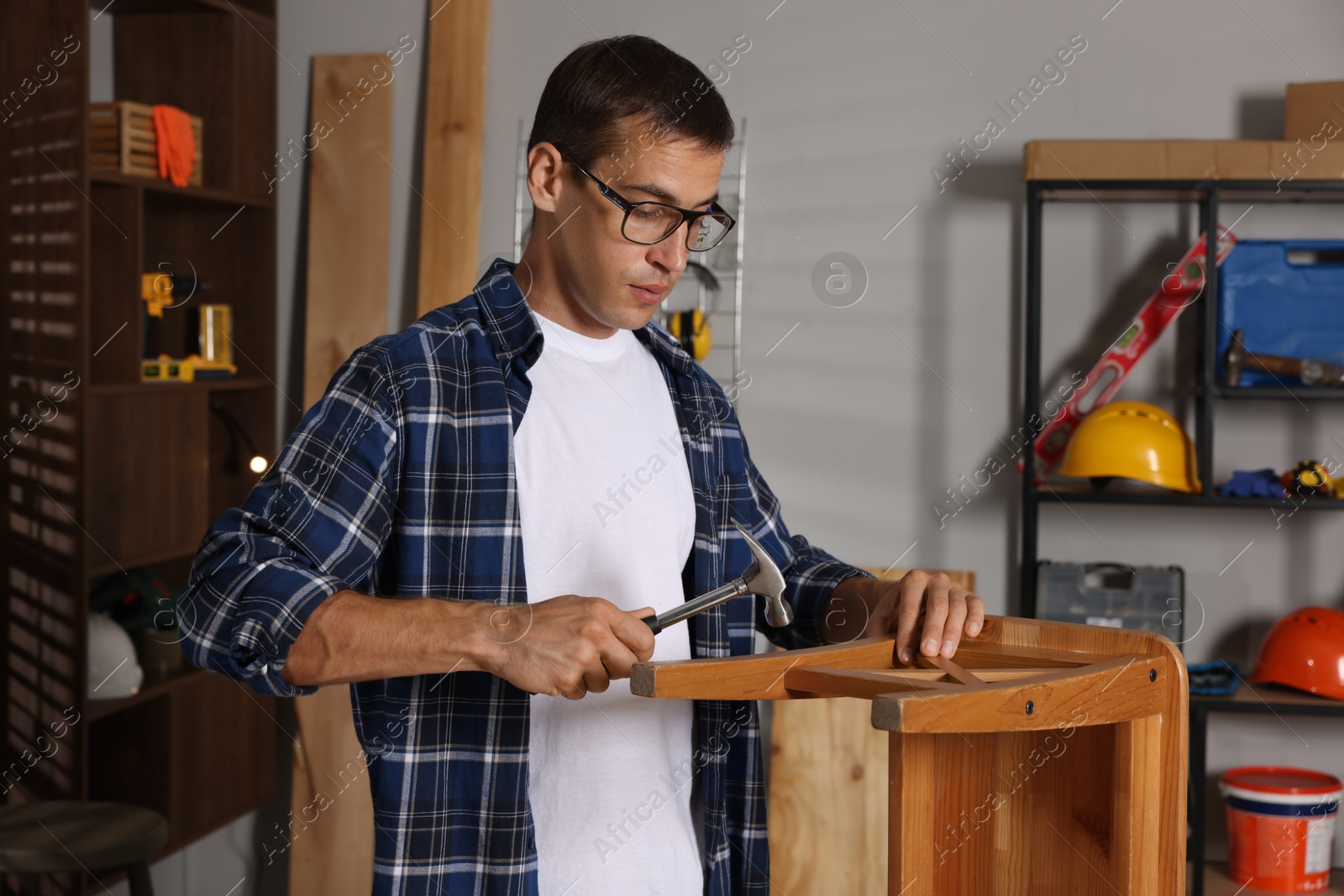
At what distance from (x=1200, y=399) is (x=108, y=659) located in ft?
8.49

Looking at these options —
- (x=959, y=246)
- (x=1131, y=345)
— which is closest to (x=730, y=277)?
(x=959, y=246)

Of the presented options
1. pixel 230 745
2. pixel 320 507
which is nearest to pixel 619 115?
pixel 320 507

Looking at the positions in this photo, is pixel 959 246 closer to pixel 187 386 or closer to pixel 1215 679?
pixel 1215 679

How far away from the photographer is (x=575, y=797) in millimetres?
1323

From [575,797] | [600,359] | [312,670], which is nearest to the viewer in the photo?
[312,670]

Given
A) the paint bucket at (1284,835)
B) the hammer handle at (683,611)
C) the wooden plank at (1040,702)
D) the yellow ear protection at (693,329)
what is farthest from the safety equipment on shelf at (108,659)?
the paint bucket at (1284,835)

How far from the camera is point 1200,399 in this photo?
2639mm

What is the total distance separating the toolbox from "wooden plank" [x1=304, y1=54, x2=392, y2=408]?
1.84 m

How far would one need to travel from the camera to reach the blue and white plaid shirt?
3.72ft

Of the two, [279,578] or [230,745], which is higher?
[279,578]

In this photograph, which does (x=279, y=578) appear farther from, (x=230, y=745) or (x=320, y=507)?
(x=230, y=745)

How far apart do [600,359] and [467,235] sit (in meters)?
1.66

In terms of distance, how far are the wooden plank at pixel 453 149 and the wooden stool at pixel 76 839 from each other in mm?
1379

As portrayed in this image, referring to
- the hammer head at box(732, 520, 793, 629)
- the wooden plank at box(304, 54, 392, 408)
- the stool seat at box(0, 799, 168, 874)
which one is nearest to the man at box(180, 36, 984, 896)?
the hammer head at box(732, 520, 793, 629)
